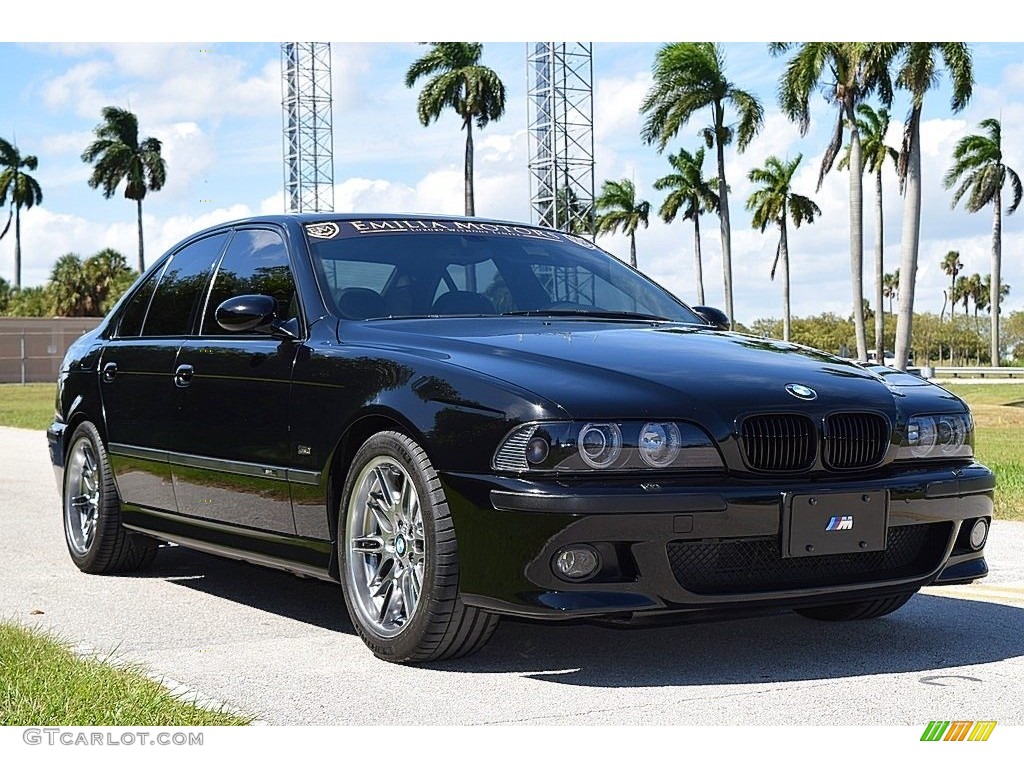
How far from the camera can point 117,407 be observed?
707 centimetres

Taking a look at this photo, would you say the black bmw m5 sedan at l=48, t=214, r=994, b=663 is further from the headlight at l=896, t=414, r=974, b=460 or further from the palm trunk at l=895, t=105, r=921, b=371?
the palm trunk at l=895, t=105, r=921, b=371

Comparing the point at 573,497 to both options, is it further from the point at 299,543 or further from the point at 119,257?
the point at 119,257

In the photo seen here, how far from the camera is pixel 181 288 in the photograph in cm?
697

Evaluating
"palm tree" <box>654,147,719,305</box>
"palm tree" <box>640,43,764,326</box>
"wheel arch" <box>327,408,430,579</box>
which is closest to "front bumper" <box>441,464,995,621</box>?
"wheel arch" <box>327,408,430,579</box>

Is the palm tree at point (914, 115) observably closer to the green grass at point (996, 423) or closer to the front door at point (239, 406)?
the green grass at point (996, 423)

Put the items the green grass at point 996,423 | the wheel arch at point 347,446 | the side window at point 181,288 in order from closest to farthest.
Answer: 1. the wheel arch at point 347,446
2. the side window at point 181,288
3. the green grass at point 996,423

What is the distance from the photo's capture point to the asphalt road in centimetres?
439

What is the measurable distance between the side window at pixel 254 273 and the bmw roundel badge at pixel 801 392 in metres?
2.06

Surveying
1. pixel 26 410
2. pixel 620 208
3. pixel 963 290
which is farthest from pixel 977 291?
pixel 26 410

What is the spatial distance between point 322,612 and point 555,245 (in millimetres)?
1946

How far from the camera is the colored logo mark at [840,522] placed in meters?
4.80

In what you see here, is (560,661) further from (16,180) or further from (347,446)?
(16,180)

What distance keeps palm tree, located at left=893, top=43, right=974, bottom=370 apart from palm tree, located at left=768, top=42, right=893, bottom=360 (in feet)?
2.46
